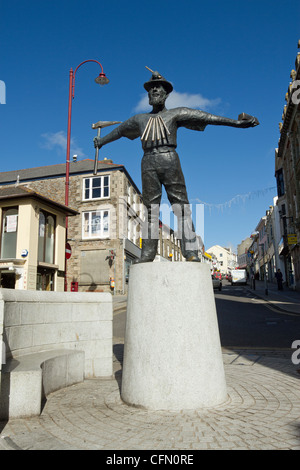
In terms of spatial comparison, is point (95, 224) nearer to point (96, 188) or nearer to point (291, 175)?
point (96, 188)

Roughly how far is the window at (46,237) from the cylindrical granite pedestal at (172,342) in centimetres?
1539

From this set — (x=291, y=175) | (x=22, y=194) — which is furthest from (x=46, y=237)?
(x=291, y=175)

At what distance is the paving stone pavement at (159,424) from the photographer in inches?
107

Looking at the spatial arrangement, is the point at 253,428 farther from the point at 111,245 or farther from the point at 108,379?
the point at 111,245

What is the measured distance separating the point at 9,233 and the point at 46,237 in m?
1.95

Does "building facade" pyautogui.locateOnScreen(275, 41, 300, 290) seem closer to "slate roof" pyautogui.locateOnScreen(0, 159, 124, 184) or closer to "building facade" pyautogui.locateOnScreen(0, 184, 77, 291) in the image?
"slate roof" pyautogui.locateOnScreen(0, 159, 124, 184)

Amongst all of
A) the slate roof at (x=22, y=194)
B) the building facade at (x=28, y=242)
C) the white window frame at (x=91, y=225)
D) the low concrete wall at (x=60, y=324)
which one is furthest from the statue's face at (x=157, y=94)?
the white window frame at (x=91, y=225)

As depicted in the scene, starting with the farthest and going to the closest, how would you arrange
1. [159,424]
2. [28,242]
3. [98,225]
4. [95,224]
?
[95,224], [98,225], [28,242], [159,424]

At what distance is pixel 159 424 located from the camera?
3.16 m

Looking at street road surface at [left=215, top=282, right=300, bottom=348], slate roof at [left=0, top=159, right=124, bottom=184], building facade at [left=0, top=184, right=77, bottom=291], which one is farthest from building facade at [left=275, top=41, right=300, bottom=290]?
building facade at [left=0, top=184, right=77, bottom=291]

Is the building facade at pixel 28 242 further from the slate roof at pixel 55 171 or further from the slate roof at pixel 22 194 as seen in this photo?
the slate roof at pixel 55 171

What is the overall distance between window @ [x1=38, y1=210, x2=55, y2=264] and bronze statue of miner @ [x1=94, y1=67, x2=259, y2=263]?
1487cm

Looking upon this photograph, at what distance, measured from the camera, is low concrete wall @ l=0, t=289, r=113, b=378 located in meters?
4.03
